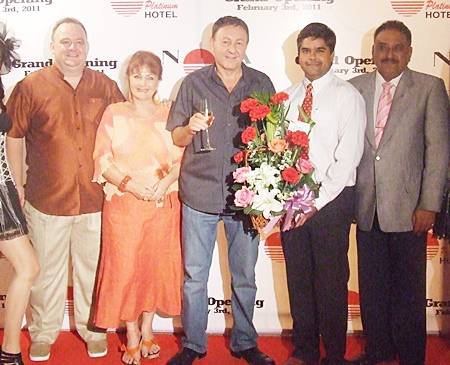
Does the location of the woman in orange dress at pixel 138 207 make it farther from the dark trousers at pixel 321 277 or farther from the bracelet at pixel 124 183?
the dark trousers at pixel 321 277

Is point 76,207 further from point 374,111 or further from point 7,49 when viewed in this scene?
point 374,111

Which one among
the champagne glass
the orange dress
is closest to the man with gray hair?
the orange dress

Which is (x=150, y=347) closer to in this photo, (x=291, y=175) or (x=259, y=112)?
(x=291, y=175)

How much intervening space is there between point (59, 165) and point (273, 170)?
4.78 feet

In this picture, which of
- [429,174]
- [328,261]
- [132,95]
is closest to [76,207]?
[132,95]

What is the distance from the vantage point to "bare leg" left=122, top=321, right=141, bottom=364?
3561 millimetres

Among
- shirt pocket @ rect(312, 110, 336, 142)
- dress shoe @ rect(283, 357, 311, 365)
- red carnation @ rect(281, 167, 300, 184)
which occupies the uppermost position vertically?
shirt pocket @ rect(312, 110, 336, 142)

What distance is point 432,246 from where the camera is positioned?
12.8 ft

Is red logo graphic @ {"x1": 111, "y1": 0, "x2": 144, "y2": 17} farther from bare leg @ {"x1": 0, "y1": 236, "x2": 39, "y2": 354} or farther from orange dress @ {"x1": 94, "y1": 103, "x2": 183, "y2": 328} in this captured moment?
bare leg @ {"x1": 0, "y1": 236, "x2": 39, "y2": 354}

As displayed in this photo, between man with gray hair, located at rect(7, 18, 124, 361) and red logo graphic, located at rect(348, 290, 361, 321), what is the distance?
174 centimetres

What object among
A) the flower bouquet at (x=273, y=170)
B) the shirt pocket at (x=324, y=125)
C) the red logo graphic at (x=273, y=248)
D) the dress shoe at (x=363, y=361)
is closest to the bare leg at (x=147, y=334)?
the red logo graphic at (x=273, y=248)

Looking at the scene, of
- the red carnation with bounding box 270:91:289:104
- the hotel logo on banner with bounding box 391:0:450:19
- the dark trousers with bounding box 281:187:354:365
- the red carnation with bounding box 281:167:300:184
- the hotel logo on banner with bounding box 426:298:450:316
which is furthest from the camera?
the hotel logo on banner with bounding box 426:298:450:316

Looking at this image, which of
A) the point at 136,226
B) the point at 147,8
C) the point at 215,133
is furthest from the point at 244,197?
the point at 147,8

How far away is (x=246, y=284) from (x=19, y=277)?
1368 mm
